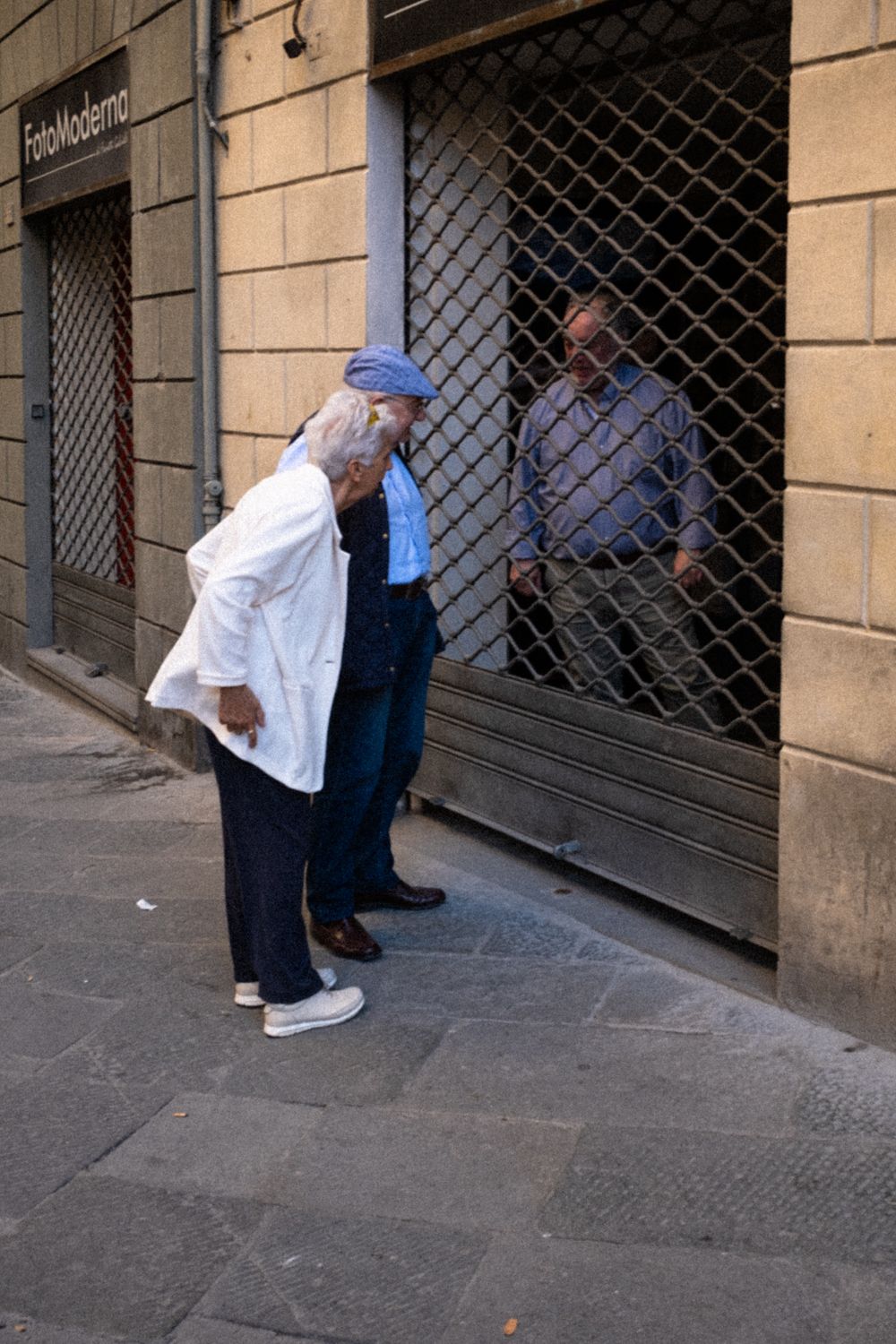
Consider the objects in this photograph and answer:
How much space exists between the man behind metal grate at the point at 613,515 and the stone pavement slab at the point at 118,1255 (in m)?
2.33

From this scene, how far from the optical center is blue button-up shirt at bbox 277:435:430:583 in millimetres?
5156

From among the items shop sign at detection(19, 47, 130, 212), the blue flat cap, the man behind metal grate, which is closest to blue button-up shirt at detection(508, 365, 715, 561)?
the man behind metal grate

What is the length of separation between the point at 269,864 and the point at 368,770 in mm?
672

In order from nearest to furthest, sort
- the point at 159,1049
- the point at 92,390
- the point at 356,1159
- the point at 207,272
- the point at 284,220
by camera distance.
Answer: the point at 356,1159, the point at 159,1049, the point at 284,220, the point at 207,272, the point at 92,390

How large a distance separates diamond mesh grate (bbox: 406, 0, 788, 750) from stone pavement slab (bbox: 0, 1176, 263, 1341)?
2100mm

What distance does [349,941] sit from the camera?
5129mm

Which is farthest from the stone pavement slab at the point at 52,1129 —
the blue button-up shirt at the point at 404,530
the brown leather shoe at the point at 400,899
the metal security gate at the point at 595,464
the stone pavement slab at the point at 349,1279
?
the metal security gate at the point at 595,464

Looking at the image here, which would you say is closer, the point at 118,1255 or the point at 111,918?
the point at 118,1255

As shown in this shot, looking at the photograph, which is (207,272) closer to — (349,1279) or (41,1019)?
(41,1019)

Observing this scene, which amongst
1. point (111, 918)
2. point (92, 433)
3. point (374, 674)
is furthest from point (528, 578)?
point (92, 433)

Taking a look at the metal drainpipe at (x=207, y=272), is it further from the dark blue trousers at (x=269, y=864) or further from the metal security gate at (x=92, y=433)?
the dark blue trousers at (x=269, y=864)

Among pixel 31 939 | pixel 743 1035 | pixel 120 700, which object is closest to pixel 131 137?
pixel 120 700

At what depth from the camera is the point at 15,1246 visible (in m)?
3.48

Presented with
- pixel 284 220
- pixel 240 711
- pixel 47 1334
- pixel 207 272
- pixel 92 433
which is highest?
pixel 284 220
